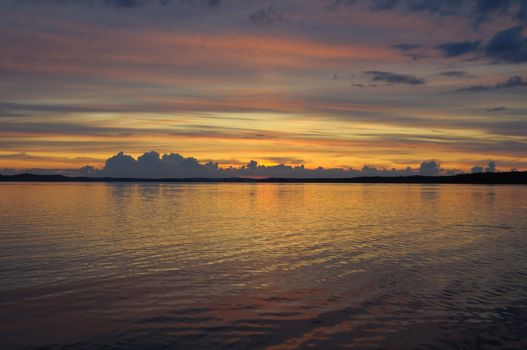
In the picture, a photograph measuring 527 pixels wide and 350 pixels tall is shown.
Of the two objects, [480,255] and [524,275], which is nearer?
[524,275]

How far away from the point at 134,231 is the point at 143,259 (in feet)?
48.7

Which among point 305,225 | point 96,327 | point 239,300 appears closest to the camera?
point 96,327

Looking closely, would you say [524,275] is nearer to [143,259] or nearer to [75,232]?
[143,259]

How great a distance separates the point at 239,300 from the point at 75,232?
26523 millimetres

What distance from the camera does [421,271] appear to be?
25719mm

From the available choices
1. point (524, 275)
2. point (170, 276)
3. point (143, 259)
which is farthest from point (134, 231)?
point (524, 275)

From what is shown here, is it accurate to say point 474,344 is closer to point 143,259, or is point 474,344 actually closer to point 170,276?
point 170,276

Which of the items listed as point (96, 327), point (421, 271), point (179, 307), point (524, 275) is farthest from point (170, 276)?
point (524, 275)

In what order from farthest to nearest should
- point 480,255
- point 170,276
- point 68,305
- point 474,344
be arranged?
point 480,255 < point 170,276 < point 68,305 < point 474,344

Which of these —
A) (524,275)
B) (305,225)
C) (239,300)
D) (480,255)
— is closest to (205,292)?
(239,300)

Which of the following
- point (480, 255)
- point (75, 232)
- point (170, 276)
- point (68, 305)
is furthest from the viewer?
point (75, 232)

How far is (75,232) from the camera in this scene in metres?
41.1

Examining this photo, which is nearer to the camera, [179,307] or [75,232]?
[179,307]

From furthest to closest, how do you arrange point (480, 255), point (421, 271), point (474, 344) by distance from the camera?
point (480, 255)
point (421, 271)
point (474, 344)
